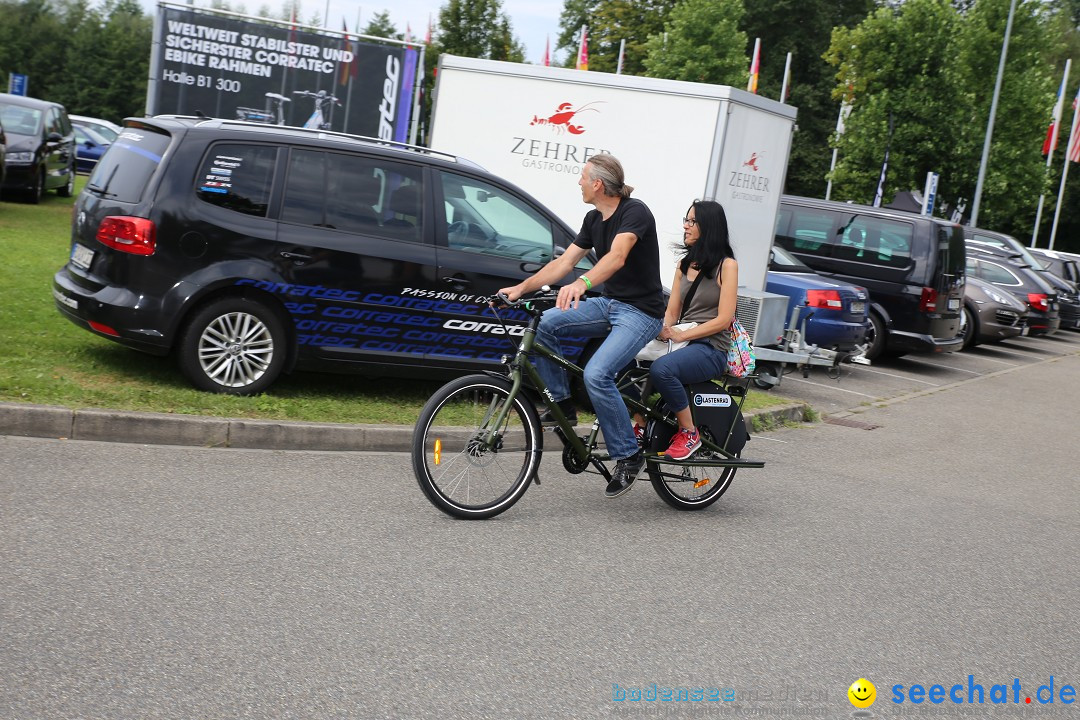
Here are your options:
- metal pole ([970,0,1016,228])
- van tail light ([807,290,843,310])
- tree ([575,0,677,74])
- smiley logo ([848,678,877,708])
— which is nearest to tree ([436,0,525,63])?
tree ([575,0,677,74])

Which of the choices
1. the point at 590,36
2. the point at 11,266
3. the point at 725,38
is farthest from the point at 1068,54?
the point at 11,266

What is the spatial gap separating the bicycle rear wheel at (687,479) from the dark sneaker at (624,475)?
6.2 inches

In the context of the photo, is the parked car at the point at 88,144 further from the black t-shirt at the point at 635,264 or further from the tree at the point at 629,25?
the tree at the point at 629,25

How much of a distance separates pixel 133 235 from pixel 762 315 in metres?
6.37

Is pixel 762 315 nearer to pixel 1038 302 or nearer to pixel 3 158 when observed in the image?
pixel 3 158

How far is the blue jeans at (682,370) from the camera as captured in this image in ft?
21.0

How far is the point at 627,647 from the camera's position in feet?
14.6

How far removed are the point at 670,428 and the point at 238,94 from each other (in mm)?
12256

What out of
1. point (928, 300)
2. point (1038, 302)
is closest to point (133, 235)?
point (928, 300)

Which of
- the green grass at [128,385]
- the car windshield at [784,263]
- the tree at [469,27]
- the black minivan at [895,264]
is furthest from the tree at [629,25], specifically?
the green grass at [128,385]

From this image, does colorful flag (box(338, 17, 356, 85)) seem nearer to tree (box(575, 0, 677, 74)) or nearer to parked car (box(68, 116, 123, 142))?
parked car (box(68, 116, 123, 142))

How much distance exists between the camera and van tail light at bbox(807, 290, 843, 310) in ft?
43.7

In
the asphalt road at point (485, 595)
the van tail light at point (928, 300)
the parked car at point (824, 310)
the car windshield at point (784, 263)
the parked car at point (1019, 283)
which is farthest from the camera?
the parked car at point (1019, 283)

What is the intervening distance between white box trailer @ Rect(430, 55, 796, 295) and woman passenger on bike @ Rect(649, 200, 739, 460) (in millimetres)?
4544
